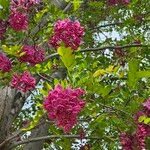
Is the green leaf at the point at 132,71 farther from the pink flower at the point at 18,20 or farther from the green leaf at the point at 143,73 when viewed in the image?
the pink flower at the point at 18,20

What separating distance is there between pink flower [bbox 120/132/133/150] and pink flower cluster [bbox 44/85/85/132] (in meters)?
0.60

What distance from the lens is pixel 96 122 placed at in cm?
386

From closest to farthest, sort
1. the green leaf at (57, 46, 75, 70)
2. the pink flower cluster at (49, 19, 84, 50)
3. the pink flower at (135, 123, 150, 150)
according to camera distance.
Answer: the green leaf at (57, 46, 75, 70)
the pink flower at (135, 123, 150, 150)
the pink flower cluster at (49, 19, 84, 50)

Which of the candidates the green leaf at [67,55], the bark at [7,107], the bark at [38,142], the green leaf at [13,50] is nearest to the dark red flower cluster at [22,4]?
the green leaf at [13,50]

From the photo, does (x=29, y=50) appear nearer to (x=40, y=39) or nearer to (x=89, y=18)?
(x=40, y=39)

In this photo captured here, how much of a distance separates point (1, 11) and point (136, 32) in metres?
5.15

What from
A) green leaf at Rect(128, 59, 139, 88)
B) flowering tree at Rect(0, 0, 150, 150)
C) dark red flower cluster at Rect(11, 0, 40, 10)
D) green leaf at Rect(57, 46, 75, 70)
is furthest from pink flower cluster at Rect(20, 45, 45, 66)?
green leaf at Rect(128, 59, 139, 88)

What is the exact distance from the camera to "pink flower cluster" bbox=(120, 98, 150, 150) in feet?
10.3

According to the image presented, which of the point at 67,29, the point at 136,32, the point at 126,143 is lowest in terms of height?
the point at 126,143

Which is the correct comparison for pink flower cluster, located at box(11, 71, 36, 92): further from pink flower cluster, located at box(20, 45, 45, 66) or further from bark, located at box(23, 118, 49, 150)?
bark, located at box(23, 118, 49, 150)

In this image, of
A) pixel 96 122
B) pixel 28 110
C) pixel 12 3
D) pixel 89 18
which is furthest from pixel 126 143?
pixel 28 110

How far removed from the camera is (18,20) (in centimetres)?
409

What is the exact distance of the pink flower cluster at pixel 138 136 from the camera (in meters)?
3.14

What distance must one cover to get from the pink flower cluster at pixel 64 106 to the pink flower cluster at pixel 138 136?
1.94 feet
